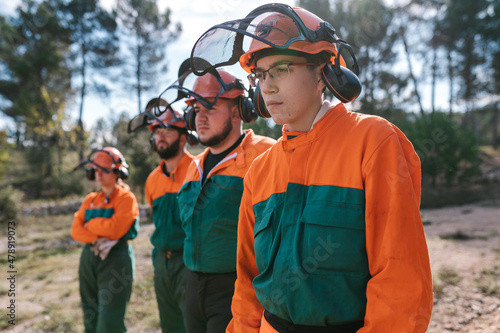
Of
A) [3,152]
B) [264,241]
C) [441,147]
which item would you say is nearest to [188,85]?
[264,241]

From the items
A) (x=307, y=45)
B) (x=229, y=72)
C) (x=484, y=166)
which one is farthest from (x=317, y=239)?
(x=484, y=166)

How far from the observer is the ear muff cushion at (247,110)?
264cm

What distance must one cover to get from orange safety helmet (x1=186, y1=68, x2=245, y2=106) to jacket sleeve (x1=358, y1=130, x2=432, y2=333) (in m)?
1.77

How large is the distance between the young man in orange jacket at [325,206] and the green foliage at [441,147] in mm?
14465

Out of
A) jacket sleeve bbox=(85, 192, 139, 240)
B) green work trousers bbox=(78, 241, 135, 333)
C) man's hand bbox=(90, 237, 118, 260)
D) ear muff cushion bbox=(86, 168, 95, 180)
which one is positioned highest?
ear muff cushion bbox=(86, 168, 95, 180)

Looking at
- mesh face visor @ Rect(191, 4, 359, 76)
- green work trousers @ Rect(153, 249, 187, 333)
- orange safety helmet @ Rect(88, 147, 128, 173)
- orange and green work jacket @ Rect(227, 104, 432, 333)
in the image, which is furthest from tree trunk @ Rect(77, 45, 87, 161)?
orange and green work jacket @ Rect(227, 104, 432, 333)

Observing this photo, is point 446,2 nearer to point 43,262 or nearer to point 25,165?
point 43,262

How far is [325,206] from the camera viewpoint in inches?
49.3

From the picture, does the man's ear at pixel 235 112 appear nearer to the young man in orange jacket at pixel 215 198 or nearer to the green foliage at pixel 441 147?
the young man in orange jacket at pixel 215 198

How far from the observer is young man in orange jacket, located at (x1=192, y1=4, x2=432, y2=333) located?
1114mm

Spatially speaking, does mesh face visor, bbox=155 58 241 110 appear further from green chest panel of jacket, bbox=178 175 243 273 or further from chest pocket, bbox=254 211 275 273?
chest pocket, bbox=254 211 275 273

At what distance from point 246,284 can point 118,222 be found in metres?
2.52

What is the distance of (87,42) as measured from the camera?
23984 mm

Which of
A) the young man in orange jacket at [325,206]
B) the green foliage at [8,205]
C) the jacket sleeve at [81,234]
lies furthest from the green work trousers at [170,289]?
the green foliage at [8,205]
